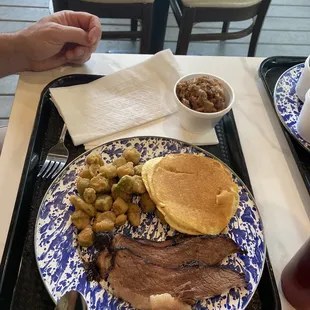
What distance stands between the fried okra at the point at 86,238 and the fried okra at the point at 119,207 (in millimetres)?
86

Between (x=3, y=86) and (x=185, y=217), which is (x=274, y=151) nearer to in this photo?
(x=185, y=217)

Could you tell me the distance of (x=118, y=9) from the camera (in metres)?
2.03

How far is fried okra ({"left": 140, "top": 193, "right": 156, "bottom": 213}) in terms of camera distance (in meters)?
1.01

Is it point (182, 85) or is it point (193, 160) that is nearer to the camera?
point (193, 160)

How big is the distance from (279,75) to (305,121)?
348mm

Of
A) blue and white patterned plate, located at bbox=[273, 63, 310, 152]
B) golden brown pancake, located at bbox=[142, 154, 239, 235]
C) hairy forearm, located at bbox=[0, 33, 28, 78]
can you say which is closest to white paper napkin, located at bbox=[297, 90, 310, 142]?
blue and white patterned plate, located at bbox=[273, 63, 310, 152]

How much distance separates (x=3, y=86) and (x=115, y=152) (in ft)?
5.41

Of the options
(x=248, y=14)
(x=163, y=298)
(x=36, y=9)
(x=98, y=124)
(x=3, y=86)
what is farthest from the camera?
(x=36, y=9)

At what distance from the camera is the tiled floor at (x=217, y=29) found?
2.88 m

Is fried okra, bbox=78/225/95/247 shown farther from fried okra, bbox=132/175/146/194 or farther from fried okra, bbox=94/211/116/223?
fried okra, bbox=132/175/146/194

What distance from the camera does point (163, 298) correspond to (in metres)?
0.84

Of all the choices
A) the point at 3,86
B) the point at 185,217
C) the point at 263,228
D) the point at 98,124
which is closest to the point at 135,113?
the point at 98,124

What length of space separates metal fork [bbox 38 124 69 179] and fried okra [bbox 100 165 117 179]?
14 centimetres

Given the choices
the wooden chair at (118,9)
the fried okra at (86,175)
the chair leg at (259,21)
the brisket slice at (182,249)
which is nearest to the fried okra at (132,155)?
the fried okra at (86,175)
